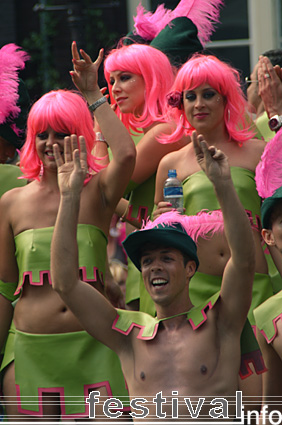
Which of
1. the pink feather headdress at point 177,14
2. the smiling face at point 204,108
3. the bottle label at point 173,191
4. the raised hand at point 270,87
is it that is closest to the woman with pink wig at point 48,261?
the bottle label at point 173,191

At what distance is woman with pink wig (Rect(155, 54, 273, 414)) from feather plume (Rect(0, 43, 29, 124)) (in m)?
0.99

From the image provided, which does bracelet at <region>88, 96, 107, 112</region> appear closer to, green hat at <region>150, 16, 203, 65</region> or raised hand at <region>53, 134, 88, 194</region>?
raised hand at <region>53, 134, 88, 194</region>

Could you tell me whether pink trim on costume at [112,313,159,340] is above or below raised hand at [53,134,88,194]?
below

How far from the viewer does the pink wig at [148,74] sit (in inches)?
221

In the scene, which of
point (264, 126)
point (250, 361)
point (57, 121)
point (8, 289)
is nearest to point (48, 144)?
point (57, 121)

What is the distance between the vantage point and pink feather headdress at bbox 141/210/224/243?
15.0ft

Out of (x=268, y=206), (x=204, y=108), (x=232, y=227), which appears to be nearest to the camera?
(x=232, y=227)

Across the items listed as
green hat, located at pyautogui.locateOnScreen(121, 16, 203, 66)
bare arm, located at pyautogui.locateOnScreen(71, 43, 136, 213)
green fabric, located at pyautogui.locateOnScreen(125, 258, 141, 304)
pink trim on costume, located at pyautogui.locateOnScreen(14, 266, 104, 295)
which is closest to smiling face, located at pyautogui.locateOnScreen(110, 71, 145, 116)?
green hat, located at pyautogui.locateOnScreen(121, 16, 203, 66)

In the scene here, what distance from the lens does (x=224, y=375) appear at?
4.18 meters

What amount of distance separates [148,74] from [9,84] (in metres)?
0.82

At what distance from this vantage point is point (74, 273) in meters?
4.27

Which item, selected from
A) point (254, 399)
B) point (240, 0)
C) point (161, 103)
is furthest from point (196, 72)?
point (240, 0)

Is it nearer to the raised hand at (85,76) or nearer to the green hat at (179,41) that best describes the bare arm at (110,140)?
the raised hand at (85,76)

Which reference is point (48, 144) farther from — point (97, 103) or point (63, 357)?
point (63, 357)
